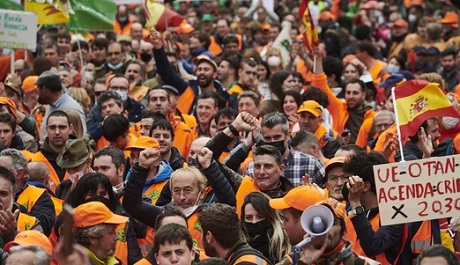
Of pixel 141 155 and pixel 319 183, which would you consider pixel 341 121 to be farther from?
pixel 141 155

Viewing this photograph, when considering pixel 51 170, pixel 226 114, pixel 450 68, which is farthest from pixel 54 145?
pixel 450 68

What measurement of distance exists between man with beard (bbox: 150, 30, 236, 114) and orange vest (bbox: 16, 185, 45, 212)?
5728 millimetres

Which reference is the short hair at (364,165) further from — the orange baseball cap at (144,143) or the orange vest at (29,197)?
the orange vest at (29,197)

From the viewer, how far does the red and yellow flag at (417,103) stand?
33.8 feet

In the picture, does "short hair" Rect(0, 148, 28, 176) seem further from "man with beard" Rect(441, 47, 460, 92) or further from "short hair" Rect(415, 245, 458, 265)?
"man with beard" Rect(441, 47, 460, 92)

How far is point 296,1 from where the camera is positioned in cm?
3005

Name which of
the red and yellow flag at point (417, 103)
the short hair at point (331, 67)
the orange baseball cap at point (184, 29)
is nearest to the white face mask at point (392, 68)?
the short hair at point (331, 67)

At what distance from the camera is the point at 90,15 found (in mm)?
18406

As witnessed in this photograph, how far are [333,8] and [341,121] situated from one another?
12.9 m

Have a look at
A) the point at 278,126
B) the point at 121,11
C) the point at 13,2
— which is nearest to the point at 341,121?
the point at 278,126

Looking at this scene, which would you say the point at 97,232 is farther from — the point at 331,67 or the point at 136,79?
the point at 331,67

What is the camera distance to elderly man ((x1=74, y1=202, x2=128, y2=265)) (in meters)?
8.73

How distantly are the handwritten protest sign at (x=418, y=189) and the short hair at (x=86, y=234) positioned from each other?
188cm

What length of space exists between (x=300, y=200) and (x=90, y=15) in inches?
408
